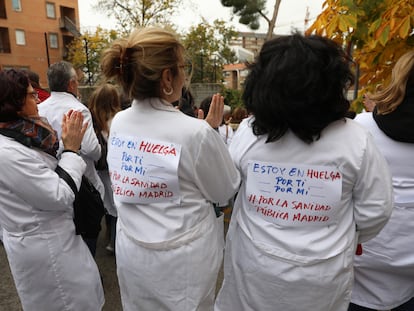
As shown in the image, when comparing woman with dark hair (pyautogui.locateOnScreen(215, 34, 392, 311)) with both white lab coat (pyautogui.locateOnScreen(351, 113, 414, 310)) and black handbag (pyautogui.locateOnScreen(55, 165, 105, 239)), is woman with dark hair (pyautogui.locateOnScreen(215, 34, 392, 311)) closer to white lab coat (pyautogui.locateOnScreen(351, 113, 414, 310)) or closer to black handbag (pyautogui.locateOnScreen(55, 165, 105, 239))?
white lab coat (pyautogui.locateOnScreen(351, 113, 414, 310))

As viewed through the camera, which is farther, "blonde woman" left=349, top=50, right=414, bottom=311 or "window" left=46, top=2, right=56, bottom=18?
"window" left=46, top=2, right=56, bottom=18

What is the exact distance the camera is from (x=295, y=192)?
127 centimetres

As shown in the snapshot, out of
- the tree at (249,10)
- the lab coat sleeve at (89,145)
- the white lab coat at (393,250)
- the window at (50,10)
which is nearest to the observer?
the white lab coat at (393,250)

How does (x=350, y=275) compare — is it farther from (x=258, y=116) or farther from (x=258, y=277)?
(x=258, y=116)

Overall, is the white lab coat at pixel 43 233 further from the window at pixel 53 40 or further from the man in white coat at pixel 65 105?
the window at pixel 53 40

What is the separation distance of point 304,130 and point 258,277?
610mm

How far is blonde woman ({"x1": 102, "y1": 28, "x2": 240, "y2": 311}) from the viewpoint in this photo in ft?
4.25

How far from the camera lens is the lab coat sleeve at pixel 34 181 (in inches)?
57.7

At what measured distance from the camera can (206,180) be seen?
1.36 metres

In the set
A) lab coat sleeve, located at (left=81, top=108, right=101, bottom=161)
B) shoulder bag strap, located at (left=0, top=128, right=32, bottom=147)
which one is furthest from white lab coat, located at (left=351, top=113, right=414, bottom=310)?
lab coat sleeve, located at (left=81, top=108, right=101, bottom=161)

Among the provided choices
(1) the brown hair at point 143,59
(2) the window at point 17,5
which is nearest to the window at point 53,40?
(2) the window at point 17,5

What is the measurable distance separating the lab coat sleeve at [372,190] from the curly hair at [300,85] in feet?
0.61

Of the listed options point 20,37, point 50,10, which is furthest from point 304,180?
point 50,10

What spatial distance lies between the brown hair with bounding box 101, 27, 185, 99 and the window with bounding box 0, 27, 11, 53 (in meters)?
25.9
